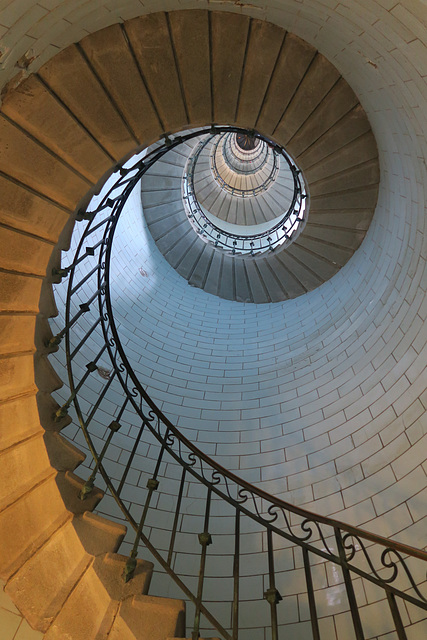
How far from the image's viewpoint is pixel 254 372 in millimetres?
5426

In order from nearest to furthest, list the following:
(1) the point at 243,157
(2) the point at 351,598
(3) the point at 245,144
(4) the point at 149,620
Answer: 1. (2) the point at 351,598
2. (4) the point at 149,620
3. (3) the point at 245,144
4. (1) the point at 243,157

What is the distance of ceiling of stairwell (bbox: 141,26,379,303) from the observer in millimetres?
3303

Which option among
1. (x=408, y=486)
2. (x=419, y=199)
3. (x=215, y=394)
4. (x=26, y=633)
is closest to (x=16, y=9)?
(x=419, y=199)

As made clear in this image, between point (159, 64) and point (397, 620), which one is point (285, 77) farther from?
point (397, 620)

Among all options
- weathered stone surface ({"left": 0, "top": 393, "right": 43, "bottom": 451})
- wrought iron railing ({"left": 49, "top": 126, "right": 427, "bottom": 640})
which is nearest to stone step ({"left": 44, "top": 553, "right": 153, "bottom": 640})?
wrought iron railing ({"left": 49, "top": 126, "right": 427, "bottom": 640})

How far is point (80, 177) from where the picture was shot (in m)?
2.82

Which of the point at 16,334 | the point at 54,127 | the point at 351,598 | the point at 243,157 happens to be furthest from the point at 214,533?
the point at 243,157

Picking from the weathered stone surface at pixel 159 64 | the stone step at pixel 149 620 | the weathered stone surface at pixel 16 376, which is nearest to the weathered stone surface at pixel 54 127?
the weathered stone surface at pixel 159 64

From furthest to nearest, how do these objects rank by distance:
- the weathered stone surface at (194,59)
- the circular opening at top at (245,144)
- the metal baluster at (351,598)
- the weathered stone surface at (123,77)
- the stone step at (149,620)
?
1. the circular opening at top at (245,144)
2. the weathered stone surface at (194,59)
3. the weathered stone surface at (123,77)
4. the stone step at (149,620)
5. the metal baluster at (351,598)

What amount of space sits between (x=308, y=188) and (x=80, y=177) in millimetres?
2774

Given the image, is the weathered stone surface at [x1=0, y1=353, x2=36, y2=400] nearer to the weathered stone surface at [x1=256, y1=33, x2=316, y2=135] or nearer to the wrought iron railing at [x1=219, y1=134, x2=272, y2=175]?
the weathered stone surface at [x1=256, y1=33, x2=316, y2=135]

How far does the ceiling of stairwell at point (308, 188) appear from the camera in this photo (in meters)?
3.30

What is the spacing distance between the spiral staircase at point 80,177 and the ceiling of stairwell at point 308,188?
2 cm

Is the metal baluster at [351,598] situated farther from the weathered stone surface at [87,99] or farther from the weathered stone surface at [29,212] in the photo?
the weathered stone surface at [87,99]
